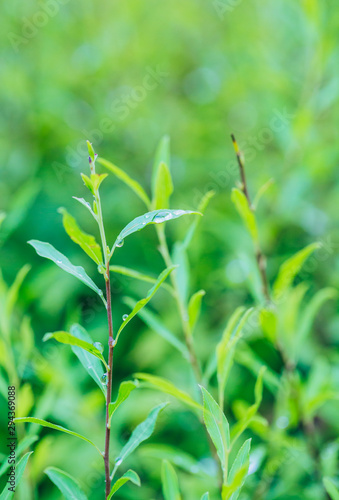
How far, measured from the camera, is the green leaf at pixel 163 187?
1.90ft

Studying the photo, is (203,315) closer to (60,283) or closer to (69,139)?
(60,283)

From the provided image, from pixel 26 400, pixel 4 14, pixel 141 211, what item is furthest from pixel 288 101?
pixel 26 400

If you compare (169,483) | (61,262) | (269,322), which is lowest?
(169,483)

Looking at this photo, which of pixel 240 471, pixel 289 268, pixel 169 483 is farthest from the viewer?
pixel 289 268

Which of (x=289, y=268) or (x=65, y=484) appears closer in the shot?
(x=65, y=484)

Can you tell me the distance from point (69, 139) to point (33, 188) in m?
0.40

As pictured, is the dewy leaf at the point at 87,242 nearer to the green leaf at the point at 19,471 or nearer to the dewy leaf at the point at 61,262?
the dewy leaf at the point at 61,262

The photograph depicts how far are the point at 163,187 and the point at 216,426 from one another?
300mm

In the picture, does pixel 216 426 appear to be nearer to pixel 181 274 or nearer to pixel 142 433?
pixel 142 433

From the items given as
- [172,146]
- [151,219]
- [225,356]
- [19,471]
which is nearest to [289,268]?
[225,356]

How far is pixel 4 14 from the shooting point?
149 centimetres

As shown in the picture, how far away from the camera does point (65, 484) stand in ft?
1.61

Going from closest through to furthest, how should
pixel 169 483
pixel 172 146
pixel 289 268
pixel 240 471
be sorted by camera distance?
pixel 240 471
pixel 169 483
pixel 289 268
pixel 172 146

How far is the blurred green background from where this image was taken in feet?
3.66
